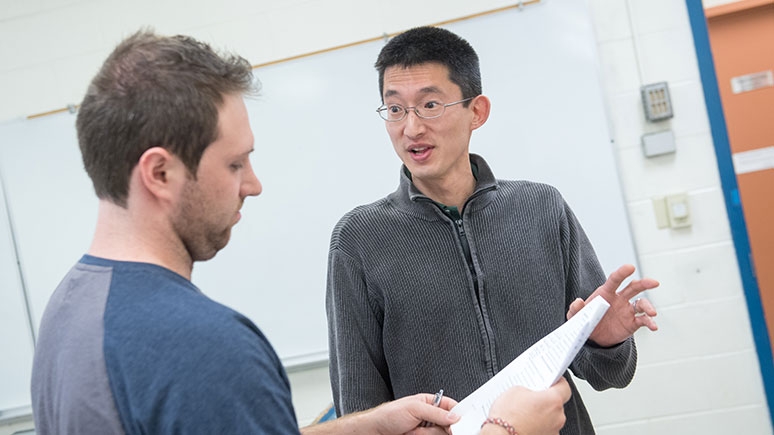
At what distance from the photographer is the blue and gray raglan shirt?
0.74 meters

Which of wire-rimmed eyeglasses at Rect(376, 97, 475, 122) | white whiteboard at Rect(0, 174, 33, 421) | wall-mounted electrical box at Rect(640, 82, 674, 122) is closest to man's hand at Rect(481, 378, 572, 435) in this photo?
wire-rimmed eyeglasses at Rect(376, 97, 475, 122)

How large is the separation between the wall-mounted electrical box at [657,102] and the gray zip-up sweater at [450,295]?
4.57 ft

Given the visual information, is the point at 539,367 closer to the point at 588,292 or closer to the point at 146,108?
the point at 588,292

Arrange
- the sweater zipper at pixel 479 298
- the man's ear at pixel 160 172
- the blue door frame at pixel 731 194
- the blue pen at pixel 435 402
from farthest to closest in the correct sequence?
the blue door frame at pixel 731 194 → the sweater zipper at pixel 479 298 → the blue pen at pixel 435 402 → the man's ear at pixel 160 172

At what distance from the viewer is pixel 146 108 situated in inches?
33.5

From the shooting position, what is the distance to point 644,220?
9.29 feet

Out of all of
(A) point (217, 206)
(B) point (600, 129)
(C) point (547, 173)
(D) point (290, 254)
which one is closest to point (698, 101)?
(B) point (600, 129)

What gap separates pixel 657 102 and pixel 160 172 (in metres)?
2.40

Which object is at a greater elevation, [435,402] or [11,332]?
[11,332]

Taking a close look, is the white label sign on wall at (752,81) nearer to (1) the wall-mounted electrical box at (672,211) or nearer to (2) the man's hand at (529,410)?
(1) the wall-mounted electrical box at (672,211)

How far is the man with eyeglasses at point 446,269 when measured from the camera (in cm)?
151

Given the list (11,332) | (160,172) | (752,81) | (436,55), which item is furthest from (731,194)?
(11,332)

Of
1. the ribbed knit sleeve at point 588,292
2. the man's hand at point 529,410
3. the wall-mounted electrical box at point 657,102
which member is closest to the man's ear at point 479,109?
the ribbed knit sleeve at point 588,292

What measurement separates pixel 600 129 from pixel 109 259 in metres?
2.35
